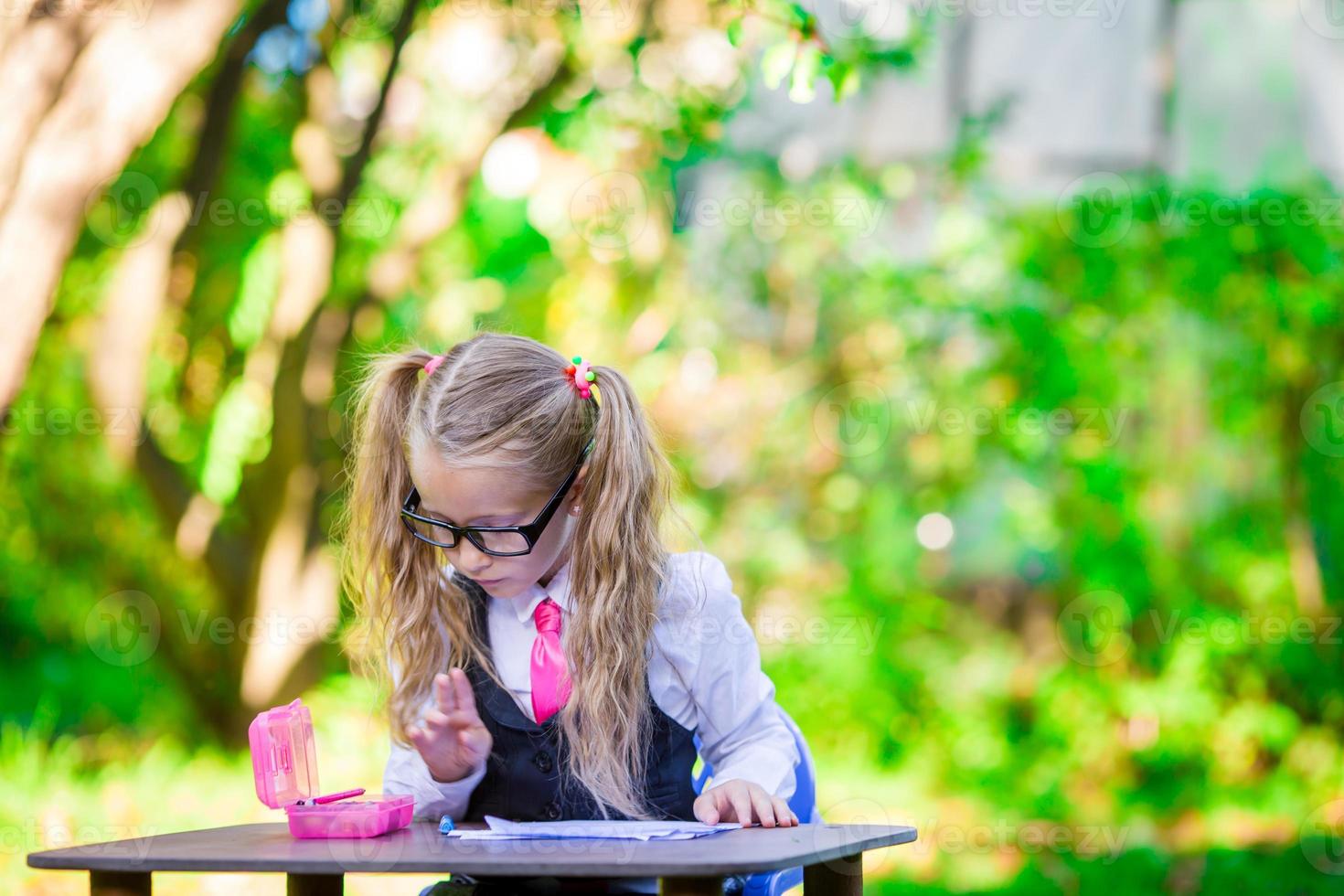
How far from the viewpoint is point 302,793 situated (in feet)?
6.85

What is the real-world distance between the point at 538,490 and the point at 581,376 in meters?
0.25

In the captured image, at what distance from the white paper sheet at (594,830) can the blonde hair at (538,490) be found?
192 millimetres

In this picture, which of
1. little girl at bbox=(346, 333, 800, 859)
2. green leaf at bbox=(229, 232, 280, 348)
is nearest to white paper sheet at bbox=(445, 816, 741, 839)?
little girl at bbox=(346, 333, 800, 859)

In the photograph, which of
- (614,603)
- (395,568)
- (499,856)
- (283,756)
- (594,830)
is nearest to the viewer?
(499,856)

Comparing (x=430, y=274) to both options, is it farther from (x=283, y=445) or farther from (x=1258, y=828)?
(x=1258, y=828)

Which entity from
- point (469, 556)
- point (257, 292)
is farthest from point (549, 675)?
point (257, 292)

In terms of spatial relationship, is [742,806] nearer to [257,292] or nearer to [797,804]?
[797,804]

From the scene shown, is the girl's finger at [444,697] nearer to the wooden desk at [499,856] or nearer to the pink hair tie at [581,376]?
the wooden desk at [499,856]

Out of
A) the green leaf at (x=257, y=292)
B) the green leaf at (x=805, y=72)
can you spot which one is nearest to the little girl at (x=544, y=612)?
the green leaf at (x=805, y=72)

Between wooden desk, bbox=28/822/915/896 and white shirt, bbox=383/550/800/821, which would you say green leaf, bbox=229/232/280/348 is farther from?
wooden desk, bbox=28/822/915/896

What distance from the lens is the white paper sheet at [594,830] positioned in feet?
6.19

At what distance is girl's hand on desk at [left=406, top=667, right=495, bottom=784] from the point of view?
2158 mm

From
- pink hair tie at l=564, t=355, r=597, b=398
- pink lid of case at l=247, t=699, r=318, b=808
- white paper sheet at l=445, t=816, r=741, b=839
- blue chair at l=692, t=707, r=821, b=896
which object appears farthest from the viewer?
pink hair tie at l=564, t=355, r=597, b=398

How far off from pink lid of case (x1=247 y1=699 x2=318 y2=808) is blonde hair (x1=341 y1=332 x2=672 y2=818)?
0.29m
